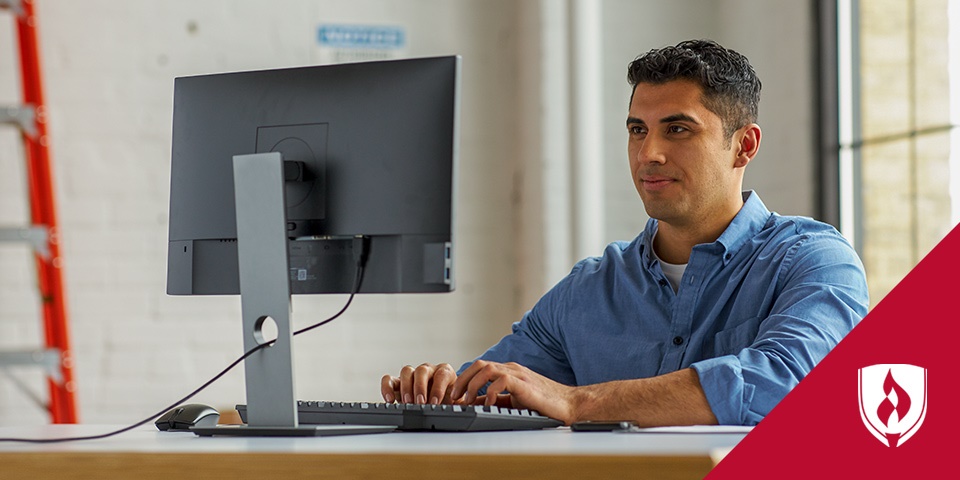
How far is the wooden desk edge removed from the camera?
2.99 ft

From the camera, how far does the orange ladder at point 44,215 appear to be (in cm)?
281

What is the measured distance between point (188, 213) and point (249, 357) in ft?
0.94

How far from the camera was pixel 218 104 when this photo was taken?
1429mm

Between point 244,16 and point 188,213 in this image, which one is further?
point 244,16

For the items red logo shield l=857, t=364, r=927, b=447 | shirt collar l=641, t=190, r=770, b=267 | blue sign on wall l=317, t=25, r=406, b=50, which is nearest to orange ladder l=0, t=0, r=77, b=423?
blue sign on wall l=317, t=25, r=406, b=50

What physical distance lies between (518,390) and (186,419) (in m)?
0.43

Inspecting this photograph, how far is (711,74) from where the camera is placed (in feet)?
6.03

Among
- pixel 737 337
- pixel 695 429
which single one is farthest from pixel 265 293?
pixel 737 337

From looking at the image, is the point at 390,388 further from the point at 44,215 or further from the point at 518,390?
the point at 44,215

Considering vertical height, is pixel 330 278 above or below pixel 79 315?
above

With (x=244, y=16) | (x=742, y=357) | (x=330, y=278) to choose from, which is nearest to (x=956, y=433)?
(x=742, y=357)

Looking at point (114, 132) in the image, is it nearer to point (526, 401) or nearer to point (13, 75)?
point (13, 75)

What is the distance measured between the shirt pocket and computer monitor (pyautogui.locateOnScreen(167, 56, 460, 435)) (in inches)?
23.8

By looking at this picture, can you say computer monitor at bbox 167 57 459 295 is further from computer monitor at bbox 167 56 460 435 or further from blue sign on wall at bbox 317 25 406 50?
blue sign on wall at bbox 317 25 406 50
